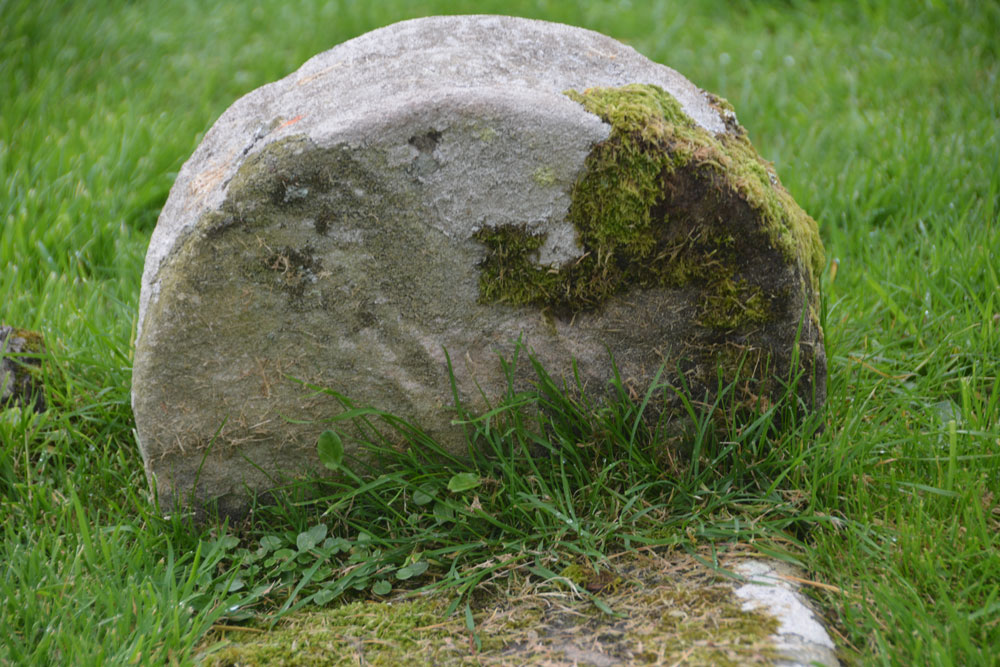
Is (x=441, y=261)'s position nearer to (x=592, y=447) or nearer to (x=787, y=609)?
(x=592, y=447)

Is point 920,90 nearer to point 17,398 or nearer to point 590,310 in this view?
point 590,310

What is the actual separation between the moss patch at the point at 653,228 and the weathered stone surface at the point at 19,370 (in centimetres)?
163

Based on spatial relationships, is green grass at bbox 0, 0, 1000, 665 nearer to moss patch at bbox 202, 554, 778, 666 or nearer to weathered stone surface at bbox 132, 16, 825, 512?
moss patch at bbox 202, 554, 778, 666

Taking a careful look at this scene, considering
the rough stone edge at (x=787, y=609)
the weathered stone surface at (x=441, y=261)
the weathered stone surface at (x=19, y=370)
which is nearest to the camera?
the rough stone edge at (x=787, y=609)

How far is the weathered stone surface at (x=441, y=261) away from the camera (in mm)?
2029

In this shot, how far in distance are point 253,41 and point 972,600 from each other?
5019mm

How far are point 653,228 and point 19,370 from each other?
2.15 metres

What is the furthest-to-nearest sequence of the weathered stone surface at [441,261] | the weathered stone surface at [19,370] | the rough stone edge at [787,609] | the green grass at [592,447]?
1. the weathered stone surface at [19,370]
2. the weathered stone surface at [441,261]
3. the green grass at [592,447]
4. the rough stone edge at [787,609]

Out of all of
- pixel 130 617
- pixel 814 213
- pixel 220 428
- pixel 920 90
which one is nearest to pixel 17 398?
pixel 220 428

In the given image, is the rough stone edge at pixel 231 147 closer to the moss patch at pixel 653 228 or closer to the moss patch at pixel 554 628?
the moss patch at pixel 653 228

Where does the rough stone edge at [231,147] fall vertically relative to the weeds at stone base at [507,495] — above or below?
above

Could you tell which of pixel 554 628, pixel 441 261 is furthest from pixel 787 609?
pixel 441 261

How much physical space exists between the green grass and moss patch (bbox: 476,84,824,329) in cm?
33

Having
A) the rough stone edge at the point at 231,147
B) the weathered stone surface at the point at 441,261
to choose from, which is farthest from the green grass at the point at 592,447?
the rough stone edge at the point at 231,147
